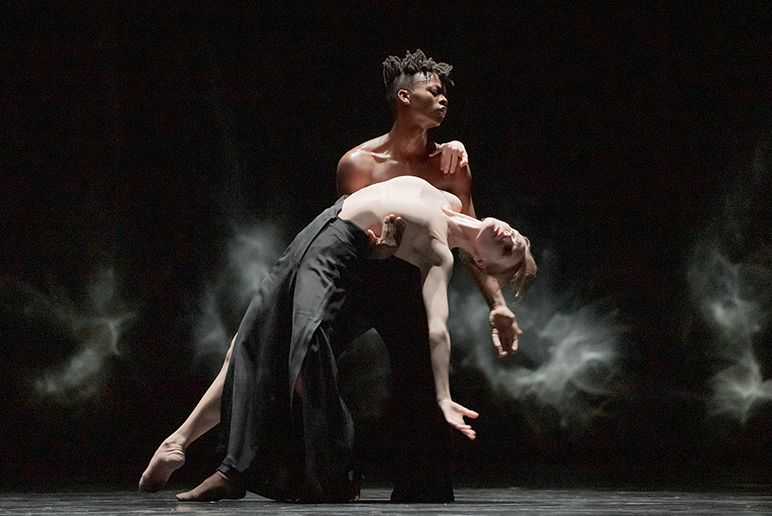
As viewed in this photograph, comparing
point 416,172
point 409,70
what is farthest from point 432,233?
point 409,70

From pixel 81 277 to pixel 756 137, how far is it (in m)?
3.54

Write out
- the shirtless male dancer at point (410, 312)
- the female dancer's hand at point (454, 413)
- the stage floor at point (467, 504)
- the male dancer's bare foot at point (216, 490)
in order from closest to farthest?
the stage floor at point (467, 504) → the female dancer's hand at point (454, 413) → the male dancer's bare foot at point (216, 490) → the shirtless male dancer at point (410, 312)

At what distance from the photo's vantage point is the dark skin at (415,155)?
10.4ft

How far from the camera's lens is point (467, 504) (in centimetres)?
266

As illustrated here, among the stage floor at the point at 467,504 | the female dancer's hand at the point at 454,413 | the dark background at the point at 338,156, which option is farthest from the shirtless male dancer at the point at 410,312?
the dark background at the point at 338,156

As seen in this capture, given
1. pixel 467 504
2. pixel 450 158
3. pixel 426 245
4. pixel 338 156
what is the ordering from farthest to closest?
pixel 338 156 → pixel 450 158 → pixel 426 245 → pixel 467 504

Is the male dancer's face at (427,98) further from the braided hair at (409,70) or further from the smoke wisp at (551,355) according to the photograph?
the smoke wisp at (551,355)

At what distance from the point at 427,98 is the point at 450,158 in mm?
236

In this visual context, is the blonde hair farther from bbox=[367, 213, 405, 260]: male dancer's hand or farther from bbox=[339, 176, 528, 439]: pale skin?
bbox=[367, 213, 405, 260]: male dancer's hand

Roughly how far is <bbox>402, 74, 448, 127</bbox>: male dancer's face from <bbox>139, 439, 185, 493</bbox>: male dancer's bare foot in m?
1.29

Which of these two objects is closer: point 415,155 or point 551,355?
point 415,155

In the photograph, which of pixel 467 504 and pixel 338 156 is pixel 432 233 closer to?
pixel 467 504

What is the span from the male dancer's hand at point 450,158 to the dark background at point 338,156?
172 cm

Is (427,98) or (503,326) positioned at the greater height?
(427,98)
